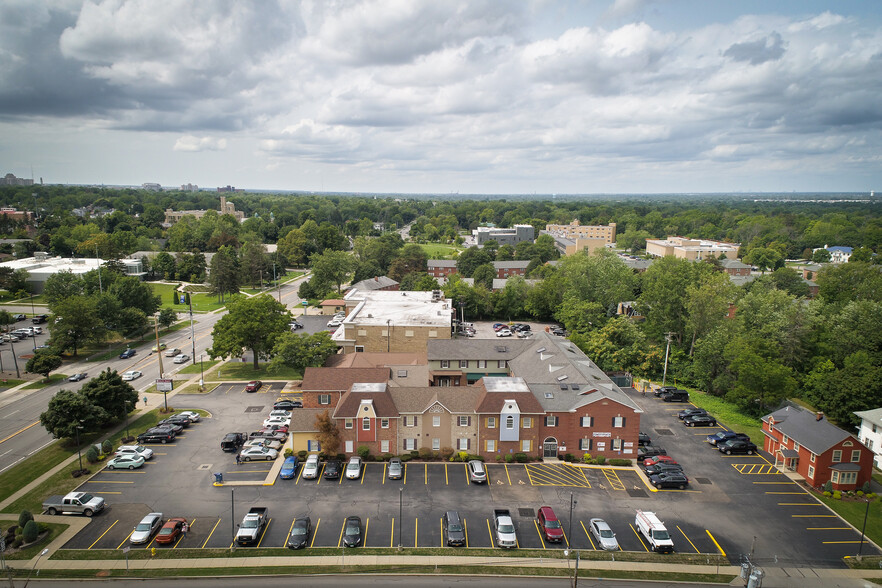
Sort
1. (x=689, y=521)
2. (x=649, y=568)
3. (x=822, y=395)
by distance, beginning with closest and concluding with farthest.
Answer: (x=649, y=568), (x=689, y=521), (x=822, y=395)

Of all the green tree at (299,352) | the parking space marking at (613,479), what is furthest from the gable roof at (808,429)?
the green tree at (299,352)

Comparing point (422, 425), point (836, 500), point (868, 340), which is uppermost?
point (868, 340)

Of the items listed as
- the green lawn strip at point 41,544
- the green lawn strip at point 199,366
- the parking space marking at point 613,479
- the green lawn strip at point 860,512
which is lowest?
the green lawn strip at point 860,512

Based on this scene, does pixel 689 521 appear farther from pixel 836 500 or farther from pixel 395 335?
pixel 395 335

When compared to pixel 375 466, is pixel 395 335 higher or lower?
higher

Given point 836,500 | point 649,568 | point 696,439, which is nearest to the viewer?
point 649,568

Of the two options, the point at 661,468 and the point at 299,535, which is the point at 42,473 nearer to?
the point at 299,535

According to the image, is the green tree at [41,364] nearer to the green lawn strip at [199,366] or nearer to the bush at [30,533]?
the green lawn strip at [199,366]

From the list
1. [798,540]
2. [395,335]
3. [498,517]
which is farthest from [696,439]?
[395,335]
